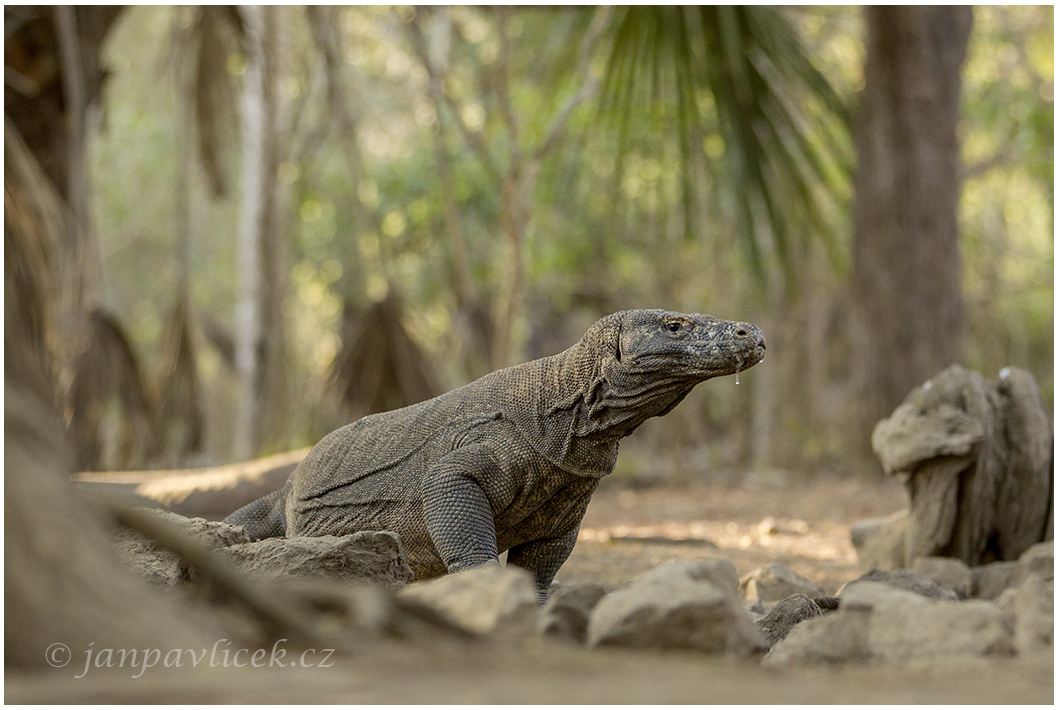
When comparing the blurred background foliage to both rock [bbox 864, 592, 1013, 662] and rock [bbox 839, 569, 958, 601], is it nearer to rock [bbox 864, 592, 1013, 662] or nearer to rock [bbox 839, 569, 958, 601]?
rock [bbox 839, 569, 958, 601]

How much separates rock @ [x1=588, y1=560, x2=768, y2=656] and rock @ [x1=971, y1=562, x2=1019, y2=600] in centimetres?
249

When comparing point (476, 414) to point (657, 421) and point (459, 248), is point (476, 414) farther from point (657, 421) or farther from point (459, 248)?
point (657, 421)

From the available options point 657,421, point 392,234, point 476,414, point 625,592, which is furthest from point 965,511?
point 657,421

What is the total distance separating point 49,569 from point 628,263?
15.9 metres

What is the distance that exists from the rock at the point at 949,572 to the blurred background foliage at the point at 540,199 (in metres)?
3.58

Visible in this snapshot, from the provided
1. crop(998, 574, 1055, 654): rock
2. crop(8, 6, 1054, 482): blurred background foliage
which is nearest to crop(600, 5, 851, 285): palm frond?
crop(8, 6, 1054, 482): blurred background foliage

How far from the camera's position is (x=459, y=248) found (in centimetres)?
863

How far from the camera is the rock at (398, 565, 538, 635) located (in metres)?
1.98

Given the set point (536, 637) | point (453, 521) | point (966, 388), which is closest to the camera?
point (536, 637)

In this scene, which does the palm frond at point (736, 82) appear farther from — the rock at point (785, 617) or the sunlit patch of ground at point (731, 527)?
the rock at point (785, 617)

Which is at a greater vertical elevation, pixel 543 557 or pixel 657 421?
pixel 543 557

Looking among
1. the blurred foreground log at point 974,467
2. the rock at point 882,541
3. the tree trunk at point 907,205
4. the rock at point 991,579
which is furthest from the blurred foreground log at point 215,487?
the tree trunk at point 907,205

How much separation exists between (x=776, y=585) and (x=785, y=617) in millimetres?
1089

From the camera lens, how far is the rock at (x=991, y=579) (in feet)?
13.8
